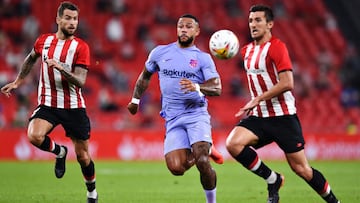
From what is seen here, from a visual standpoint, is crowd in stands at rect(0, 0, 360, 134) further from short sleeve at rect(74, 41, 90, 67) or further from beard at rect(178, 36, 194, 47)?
beard at rect(178, 36, 194, 47)

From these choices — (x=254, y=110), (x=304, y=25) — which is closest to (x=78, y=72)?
(x=254, y=110)

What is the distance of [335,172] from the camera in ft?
55.0

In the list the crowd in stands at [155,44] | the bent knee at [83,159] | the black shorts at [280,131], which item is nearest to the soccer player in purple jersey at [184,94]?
the black shorts at [280,131]

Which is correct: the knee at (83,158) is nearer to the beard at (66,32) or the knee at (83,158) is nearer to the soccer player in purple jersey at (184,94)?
the soccer player in purple jersey at (184,94)

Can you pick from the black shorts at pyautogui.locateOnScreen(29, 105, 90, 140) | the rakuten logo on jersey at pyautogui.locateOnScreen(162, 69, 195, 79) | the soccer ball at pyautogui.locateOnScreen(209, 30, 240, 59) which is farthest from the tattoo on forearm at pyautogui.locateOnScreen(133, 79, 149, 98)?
the soccer ball at pyautogui.locateOnScreen(209, 30, 240, 59)

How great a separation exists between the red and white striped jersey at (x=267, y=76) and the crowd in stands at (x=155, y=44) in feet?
37.9

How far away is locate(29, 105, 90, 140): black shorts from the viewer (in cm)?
966

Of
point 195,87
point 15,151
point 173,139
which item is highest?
point 195,87

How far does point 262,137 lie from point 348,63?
18.5m

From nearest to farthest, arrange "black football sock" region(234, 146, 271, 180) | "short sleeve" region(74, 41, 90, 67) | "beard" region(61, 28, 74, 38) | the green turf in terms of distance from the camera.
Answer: "black football sock" region(234, 146, 271, 180), "short sleeve" region(74, 41, 90, 67), "beard" region(61, 28, 74, 38), the green turf

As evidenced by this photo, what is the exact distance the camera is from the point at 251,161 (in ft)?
30.9

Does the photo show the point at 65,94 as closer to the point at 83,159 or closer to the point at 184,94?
the point at 83,159

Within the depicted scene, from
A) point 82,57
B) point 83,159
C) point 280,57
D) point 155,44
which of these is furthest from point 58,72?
point 155,44

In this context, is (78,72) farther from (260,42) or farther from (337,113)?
(337,113)
